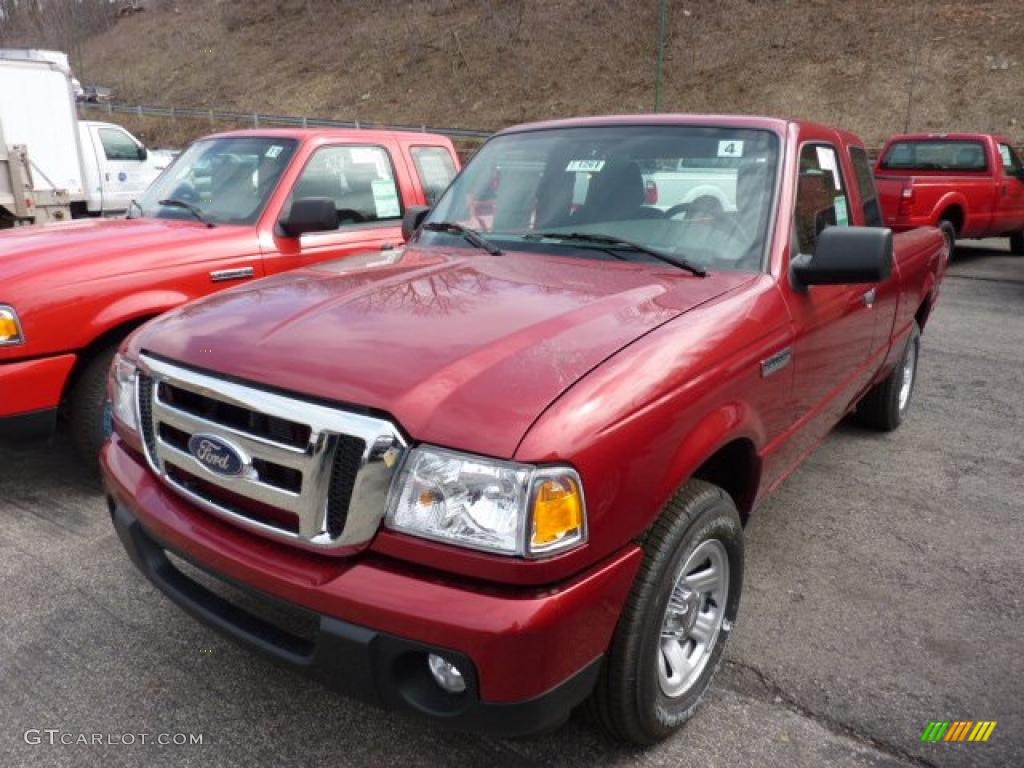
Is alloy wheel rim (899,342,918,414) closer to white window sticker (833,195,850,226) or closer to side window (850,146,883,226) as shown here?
side window (850,146,883,226)

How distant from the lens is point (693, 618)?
2.46 m

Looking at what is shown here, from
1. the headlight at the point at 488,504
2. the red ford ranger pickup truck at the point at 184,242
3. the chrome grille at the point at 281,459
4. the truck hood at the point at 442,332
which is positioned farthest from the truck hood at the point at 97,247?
the headlight at the point at 488,504

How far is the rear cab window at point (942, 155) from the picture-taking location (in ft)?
37.3

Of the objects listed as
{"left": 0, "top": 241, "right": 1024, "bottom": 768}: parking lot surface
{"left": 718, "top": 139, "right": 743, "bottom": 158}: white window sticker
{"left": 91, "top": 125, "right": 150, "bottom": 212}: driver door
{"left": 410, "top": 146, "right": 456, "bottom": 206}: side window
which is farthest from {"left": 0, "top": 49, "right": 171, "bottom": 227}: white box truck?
{"left": 718, "top": 139, "right": 743, "bottom": 158}: white window sticker

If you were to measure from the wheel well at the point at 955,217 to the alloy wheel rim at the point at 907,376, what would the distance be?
6.66m

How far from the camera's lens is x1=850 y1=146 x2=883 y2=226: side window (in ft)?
13.0

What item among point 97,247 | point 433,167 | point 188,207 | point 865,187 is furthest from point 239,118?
point 865,187

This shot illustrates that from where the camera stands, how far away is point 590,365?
2.02m

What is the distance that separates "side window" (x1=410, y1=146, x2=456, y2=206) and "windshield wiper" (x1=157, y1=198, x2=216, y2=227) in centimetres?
155

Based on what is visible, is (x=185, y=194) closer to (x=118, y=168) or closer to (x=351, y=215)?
(x=351, y=215)

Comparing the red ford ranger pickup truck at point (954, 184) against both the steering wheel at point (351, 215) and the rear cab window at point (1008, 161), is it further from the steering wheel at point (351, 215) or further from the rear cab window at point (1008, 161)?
the steering wheel at point (351, 215)

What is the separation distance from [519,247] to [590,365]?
1.27 meters

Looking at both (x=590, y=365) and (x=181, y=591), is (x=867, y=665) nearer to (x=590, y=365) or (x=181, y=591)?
(x=590, y=365)

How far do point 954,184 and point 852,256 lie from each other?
9.57m
